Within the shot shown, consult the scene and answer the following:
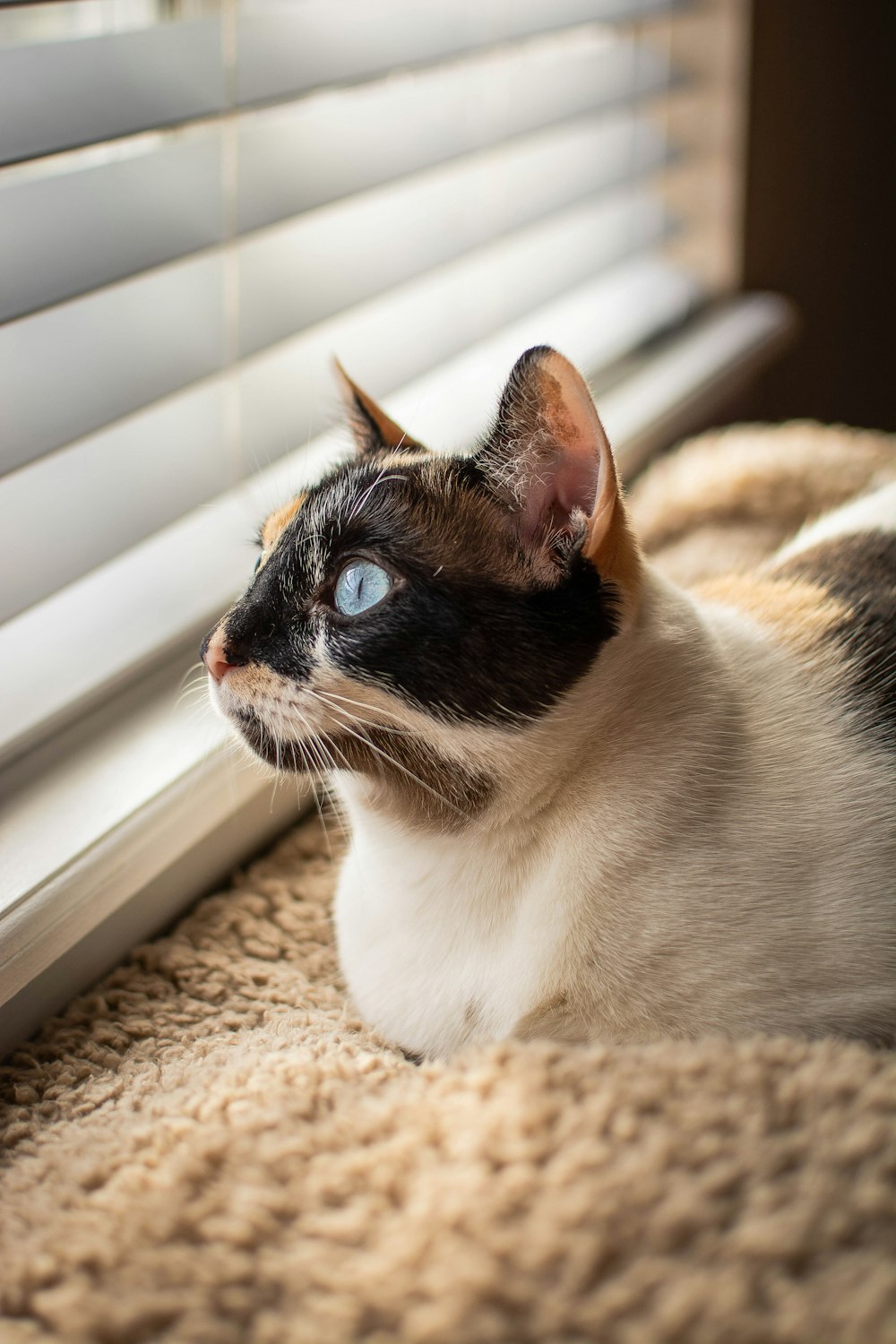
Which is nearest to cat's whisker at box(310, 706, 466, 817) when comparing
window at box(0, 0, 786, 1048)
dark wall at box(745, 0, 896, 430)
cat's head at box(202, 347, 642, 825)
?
cat's head at box(202, 347, 642, 825)

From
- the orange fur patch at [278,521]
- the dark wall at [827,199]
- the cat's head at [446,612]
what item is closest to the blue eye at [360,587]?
the cat's head at [446,612]

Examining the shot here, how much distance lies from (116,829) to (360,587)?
0.95 ft

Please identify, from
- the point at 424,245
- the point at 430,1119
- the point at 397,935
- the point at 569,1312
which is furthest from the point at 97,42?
the point at 569,1312

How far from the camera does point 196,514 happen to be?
118cm

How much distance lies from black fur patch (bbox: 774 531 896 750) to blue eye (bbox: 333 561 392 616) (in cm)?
35

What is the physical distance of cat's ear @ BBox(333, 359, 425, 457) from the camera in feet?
3.06

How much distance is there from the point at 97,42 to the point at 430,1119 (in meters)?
0.82

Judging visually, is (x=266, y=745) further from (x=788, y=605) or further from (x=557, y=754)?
(x=788, y=605)

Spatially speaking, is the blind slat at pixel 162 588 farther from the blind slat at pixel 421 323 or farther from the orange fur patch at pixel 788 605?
the orange fur patch at pixel 788 605

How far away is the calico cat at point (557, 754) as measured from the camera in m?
0.74

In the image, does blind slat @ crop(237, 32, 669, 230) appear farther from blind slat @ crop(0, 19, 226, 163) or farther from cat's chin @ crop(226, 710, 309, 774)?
cat's chin @ crop(226, 710, 309, 774)

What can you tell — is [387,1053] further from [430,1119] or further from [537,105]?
[537,105]

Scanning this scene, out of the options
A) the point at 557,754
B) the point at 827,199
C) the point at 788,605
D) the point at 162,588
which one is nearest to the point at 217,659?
the point at 557,754

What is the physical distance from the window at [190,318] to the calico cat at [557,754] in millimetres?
212
